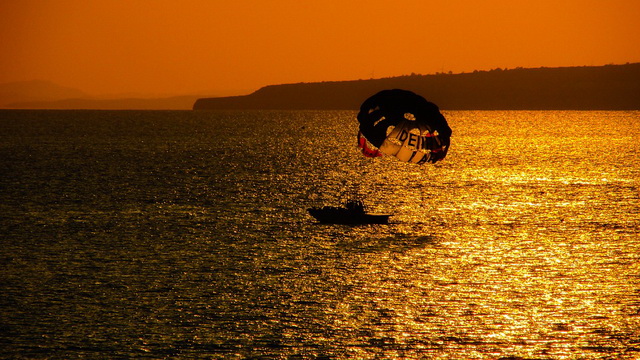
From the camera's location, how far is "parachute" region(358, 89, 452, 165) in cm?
6233

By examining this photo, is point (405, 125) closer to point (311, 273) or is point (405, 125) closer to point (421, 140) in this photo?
point (421, 140)

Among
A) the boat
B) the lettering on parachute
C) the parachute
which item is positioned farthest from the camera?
the boat

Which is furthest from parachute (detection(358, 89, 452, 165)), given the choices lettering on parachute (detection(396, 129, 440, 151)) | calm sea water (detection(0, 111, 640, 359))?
calm sea water (detection(0, 111, 640, 359))

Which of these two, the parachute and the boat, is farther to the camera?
the boat

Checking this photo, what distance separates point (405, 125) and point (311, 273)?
55.9ft

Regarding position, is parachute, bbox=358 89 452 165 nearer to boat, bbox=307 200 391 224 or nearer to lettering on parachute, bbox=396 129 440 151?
lettering on parachute, bbox=396 129 440 151

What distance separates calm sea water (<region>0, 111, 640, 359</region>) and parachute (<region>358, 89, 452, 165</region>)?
792cm

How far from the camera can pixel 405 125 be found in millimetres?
66000

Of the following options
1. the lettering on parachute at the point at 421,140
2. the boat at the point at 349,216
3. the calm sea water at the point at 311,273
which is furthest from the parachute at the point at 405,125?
the boat at the point at 349,216

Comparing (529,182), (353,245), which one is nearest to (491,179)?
(529,182)

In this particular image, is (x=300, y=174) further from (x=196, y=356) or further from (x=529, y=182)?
(x=196, y=356)

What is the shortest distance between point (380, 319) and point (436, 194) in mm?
65886

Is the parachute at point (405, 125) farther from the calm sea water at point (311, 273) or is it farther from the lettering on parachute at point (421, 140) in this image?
the calm sea water at point (311, 273)

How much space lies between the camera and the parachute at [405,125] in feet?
205
